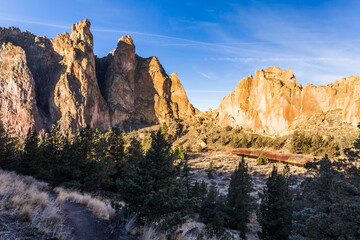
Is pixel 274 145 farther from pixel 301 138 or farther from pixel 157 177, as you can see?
pixel 157 177

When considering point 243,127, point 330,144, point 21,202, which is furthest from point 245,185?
point 243,127

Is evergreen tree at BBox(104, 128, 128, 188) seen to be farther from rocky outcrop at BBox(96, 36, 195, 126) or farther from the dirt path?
rocky outcrop at BBox(96, 36, 195, 126)

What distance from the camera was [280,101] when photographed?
8888 centimetres

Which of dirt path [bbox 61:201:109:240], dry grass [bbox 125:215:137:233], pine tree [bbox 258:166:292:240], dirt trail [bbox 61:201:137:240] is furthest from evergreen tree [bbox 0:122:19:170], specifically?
pine tree [bbox 258:166:292:240]

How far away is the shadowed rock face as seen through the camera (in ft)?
267

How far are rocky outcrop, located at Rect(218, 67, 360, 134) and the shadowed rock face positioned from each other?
3459 cm

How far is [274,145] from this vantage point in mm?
74188

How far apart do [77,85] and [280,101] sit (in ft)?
335

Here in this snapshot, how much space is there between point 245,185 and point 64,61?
356 feet

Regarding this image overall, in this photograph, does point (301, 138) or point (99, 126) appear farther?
point (99, 126)

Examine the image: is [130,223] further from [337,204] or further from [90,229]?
[337,204]

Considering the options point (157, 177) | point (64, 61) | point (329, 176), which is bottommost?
point (157, 177)

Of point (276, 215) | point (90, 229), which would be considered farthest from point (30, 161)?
point (276, 215)

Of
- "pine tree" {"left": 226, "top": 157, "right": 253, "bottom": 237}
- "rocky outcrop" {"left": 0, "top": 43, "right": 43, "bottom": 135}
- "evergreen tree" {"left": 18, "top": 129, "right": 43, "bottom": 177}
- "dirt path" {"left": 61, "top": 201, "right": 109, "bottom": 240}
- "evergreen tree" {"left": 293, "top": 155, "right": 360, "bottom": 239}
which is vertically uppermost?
"rocky outcrop" {"left": 0, "top": 43, "right": 43, "bottom": 135}
